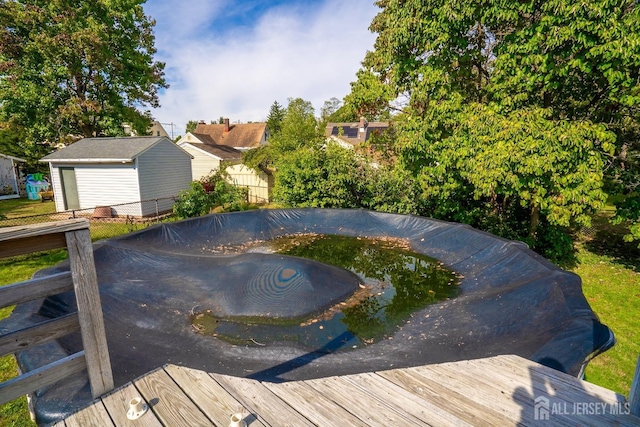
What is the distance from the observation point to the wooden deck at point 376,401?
1688 mm

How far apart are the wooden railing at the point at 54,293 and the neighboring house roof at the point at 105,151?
12.6 m

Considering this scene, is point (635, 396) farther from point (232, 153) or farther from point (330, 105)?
point (330, 105)

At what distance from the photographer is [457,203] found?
10.1 m

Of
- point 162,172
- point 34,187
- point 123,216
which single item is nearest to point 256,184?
point 162,172

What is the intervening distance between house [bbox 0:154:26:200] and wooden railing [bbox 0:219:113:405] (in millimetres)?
22410

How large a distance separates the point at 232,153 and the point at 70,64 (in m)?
12.5

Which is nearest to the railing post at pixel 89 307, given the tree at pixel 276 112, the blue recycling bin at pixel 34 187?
the blue recycling bin at pixel 34 187

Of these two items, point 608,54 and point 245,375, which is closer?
point 245,375

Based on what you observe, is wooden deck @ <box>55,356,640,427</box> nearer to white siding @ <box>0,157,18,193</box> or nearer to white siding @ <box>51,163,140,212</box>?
white siding @ <box>51,163,140,212</box>

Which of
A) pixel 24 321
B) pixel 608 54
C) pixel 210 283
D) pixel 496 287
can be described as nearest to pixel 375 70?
pixel 608 54

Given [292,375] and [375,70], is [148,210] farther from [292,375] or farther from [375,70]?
[292,375]

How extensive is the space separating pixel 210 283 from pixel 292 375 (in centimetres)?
292

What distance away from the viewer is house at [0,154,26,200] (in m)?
17.6

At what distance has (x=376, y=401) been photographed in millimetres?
1858
